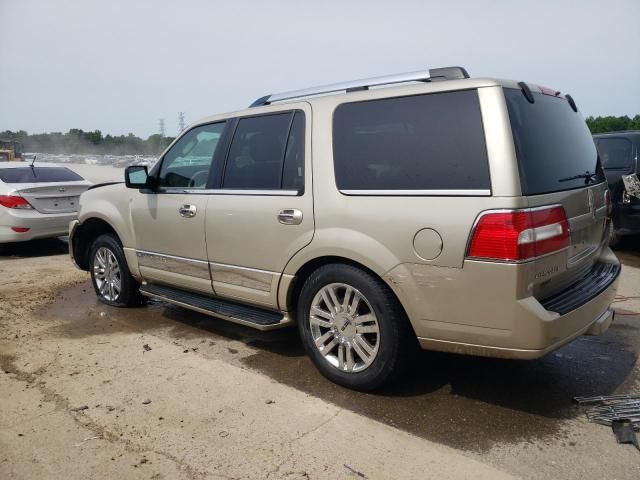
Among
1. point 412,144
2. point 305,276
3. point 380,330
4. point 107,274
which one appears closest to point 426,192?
point 412,144

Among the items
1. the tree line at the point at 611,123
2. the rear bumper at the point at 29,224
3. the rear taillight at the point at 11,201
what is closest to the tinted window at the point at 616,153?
the rear bumper at the point at 29,224

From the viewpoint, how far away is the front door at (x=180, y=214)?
4.29 meters

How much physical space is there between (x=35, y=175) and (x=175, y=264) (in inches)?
221

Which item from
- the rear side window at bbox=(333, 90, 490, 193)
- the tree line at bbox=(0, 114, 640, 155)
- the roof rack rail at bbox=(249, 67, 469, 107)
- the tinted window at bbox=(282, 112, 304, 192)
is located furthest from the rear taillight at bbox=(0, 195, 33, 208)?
the tree line at bbox=(0, 114, 640, 155)

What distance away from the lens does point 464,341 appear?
2930 mm

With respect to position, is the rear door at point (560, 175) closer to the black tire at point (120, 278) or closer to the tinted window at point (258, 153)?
the tinted window at point (258, 153)

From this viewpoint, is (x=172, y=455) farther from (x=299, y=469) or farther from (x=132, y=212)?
(x=132, y=212)

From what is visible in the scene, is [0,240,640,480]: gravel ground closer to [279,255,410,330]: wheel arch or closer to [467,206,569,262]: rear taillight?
[279,255,410,330]: wheel arch

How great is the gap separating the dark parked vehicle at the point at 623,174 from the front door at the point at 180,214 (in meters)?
5.95

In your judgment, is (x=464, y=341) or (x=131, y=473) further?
(x=464, y=341)

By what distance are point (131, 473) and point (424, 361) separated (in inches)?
86.9

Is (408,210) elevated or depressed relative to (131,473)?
elevated

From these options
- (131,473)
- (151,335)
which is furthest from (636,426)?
(151,335)

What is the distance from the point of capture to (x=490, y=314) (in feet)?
9.13
